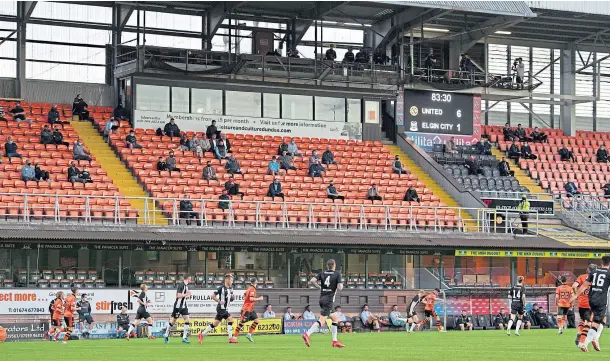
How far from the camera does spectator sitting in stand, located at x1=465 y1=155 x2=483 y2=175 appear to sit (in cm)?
5441

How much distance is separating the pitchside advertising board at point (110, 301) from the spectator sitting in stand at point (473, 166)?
16445 mm

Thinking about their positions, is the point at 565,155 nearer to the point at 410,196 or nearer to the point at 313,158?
the point at 410,196

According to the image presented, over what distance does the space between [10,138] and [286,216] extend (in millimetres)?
10459

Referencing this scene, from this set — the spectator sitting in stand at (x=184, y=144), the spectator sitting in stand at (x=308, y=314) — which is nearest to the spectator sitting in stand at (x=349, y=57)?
the spectator sitting in stand at (x=184, y=144)

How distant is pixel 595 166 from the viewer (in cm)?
5866

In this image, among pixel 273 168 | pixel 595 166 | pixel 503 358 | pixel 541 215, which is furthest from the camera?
pixel 595 166

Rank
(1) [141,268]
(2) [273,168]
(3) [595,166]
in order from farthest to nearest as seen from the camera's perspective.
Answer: (3) [595,166]
(2) [273,168]
(1) [141,268]

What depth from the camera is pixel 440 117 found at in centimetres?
5766

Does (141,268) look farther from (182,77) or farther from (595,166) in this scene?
(595,166)

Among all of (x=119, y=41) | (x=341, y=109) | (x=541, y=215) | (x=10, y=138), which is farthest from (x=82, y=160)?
(x=541, y=215)

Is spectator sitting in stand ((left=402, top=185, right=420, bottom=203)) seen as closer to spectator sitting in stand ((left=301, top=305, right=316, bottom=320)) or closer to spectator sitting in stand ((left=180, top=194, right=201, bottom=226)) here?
spectator sitting in stand ((left=301, top=305, right=316, bottom=320))

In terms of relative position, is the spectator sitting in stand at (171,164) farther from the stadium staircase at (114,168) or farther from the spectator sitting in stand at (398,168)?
the spectator sitting in stand at (398,168)

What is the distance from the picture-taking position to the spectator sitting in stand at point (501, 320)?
45.7 m

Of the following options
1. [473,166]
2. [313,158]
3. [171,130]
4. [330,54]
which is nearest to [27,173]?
[171,130]
